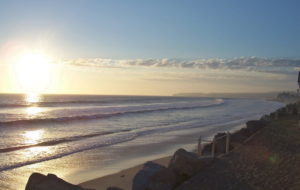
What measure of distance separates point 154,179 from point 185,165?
1350 mm

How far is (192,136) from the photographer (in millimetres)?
23719

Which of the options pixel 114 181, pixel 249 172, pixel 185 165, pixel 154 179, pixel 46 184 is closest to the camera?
pixel 46 184

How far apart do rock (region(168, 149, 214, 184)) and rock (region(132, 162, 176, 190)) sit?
605 millimetres

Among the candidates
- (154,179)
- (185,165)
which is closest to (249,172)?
(185,165)

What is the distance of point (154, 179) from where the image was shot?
8.78m

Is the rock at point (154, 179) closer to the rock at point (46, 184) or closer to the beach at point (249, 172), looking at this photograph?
the beach at point (249, 172)

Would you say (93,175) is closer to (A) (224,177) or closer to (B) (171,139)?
(A) (224,177)

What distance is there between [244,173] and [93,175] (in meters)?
5.28

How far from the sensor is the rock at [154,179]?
8.65 metres

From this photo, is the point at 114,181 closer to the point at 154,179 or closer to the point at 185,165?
the point at 185,165

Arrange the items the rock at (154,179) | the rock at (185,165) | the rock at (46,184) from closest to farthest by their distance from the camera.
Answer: the rock at (46,184), the rock at (154,179), the rock at (185,165)

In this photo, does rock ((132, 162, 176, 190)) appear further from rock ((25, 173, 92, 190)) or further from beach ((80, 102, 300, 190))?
rock ((25, 173, 92, 190))

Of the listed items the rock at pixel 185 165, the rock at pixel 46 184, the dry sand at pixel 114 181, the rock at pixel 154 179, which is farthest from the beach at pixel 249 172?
the rock at pixel 46 184

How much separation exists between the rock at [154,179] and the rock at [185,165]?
0.61 meters
